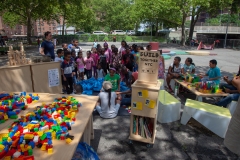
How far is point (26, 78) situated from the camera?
4.23m

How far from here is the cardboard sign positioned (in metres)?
3.16

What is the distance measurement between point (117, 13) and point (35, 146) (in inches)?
1756

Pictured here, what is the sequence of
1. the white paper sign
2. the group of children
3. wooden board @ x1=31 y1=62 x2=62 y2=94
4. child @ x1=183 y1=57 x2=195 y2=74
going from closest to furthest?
wooden board @ x1=31 y1=62 x2=62 y2=94 < the white paper sign < child @ x1=183 y1=57 x2=195 y2=74 < the group of children

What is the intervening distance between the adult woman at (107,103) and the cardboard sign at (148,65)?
4.36 feet

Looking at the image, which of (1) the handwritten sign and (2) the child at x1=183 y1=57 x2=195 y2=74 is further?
(2) the child at x1=183 y1=57 x2=195 y2=74

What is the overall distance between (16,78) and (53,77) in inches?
35.7

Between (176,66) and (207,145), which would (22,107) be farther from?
(176,66)

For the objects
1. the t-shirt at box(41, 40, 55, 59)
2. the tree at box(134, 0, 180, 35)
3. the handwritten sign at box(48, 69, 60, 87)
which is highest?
the tree at box(134, 0, 180, 35)

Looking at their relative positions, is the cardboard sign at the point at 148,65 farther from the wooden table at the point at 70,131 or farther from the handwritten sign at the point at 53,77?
the handwritten sign at the point at 53,77

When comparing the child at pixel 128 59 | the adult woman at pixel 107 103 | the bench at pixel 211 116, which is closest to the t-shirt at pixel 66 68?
the adult woman at pixel 107 103

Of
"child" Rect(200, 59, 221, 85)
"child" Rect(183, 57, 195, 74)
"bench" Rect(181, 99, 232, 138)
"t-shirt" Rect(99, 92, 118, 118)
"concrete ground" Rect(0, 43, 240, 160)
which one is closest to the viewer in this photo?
"concrete ground" Rect(0, 43, 240, 160)

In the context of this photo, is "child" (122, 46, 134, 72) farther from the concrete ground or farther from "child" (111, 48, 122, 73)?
the concrete ground

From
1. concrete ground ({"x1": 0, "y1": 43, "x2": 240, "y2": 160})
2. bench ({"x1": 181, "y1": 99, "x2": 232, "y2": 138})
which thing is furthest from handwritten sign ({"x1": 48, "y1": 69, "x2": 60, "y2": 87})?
bench ({"x1": 181, "y1": 99, "x2": 232, "y2": 138})

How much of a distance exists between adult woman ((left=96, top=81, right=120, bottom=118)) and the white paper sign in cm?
132
